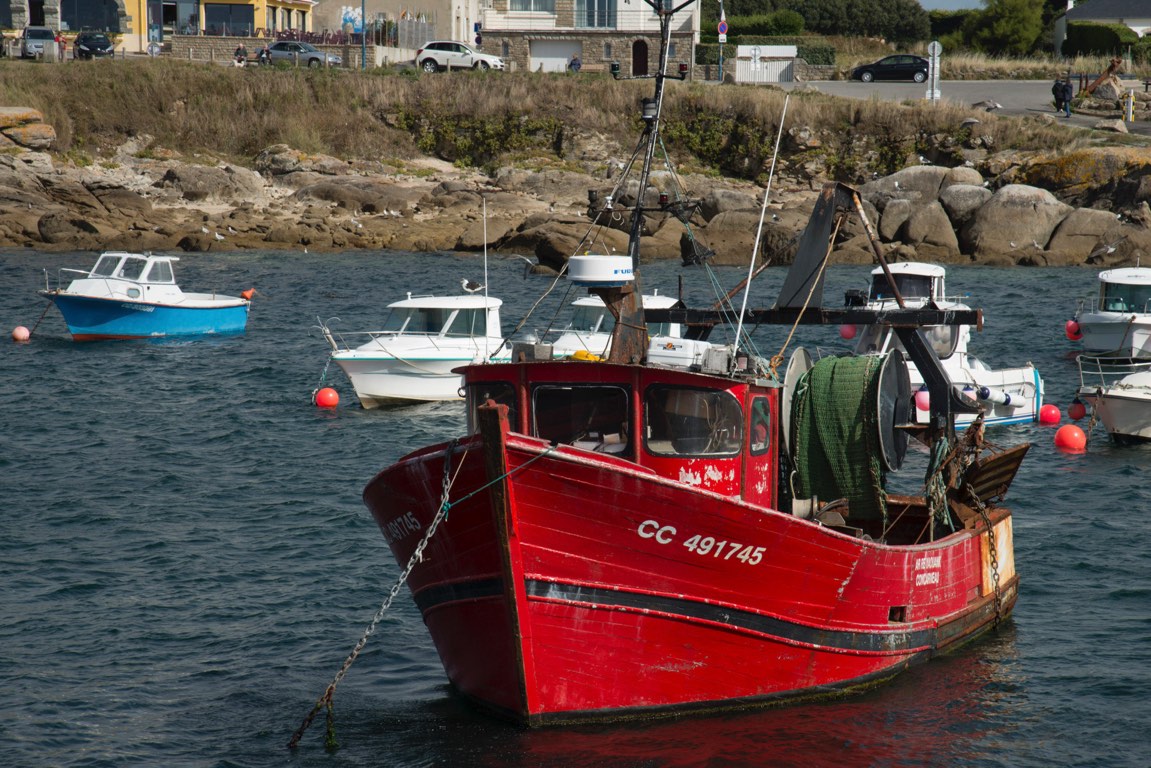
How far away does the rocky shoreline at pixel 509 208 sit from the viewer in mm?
52594

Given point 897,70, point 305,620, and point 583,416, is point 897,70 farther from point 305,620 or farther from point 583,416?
point 583,416

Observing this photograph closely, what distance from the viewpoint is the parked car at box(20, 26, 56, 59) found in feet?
245

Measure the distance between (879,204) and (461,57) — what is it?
31.5 meters

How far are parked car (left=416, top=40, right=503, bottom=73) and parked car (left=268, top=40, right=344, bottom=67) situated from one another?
5.47m

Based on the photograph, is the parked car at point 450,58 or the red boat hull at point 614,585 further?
the parked car at point 450,58

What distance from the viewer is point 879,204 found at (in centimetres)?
5616

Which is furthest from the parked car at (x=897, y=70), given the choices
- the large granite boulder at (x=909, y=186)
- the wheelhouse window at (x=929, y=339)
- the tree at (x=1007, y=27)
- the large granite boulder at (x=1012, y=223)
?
the wheelhouse window at (x=929, y=339)

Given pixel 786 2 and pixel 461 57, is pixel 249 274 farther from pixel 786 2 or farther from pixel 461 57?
pixel 786 2

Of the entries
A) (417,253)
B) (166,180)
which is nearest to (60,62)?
(166,180)

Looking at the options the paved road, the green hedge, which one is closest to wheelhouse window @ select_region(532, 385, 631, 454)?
the paved road

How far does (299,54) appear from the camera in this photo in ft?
258

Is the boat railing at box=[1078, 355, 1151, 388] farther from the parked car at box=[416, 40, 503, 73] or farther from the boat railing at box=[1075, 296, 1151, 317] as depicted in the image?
the parked car at box=[416, 40, 503, 73]

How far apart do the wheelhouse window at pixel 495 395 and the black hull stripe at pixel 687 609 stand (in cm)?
152

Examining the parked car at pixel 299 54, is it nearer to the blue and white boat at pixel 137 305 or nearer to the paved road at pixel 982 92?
the paved road at pixel 982 92
